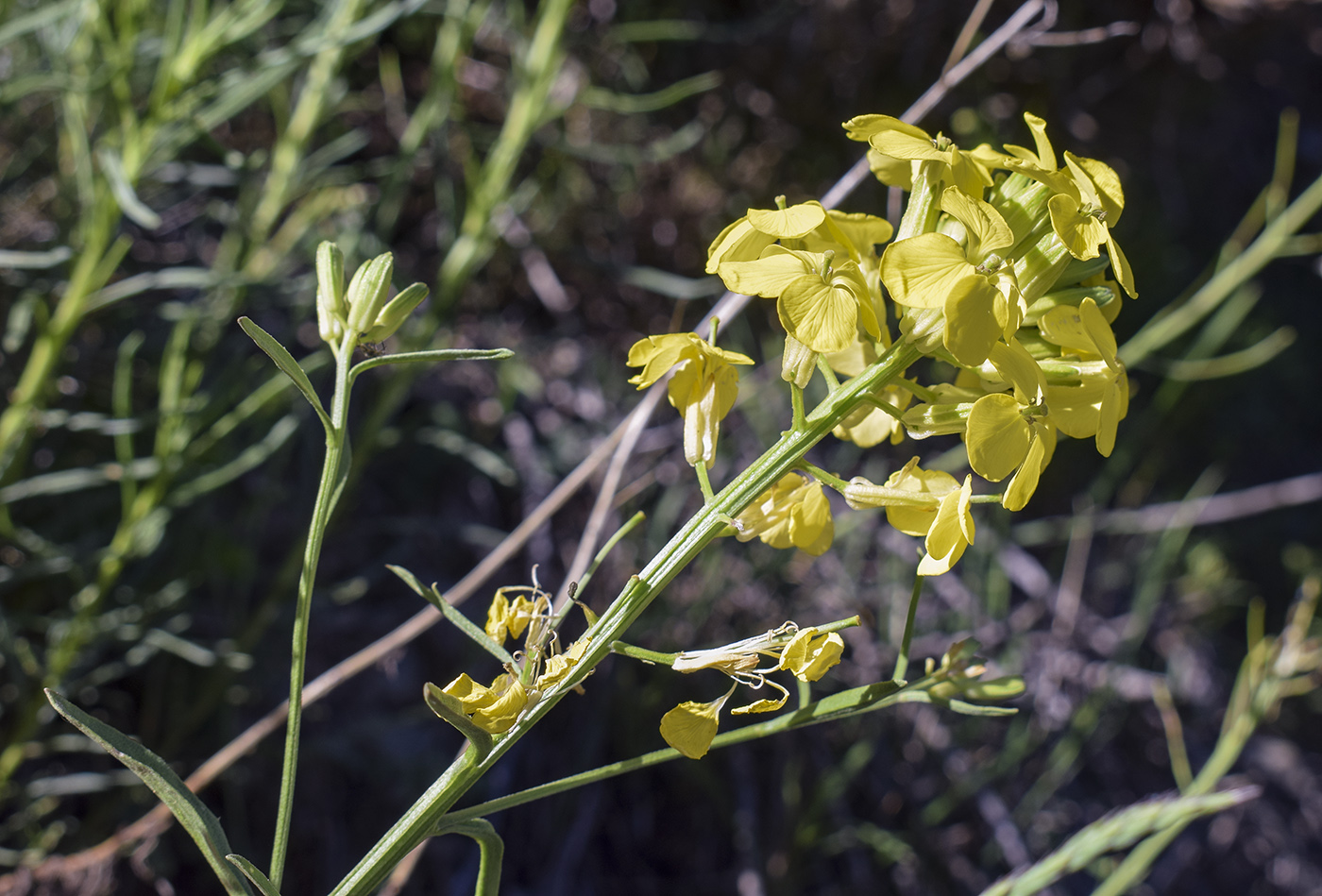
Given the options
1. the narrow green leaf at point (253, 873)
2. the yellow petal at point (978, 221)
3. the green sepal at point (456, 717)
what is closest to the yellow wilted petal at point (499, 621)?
the green sepal at point (456, 717)

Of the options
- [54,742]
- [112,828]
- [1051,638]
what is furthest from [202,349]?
[1051,638]

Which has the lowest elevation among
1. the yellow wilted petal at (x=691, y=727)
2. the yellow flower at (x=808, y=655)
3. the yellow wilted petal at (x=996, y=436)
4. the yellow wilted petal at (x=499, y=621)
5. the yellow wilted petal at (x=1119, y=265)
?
the yellow wilted petal at (x=691, y=727)

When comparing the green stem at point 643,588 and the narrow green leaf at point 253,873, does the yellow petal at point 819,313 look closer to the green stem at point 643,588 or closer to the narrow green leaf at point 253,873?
the green stem at point 643,588

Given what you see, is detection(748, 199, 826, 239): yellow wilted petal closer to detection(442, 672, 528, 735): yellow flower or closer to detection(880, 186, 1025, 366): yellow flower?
detection(880, 186, 1025, 366): yellow flower

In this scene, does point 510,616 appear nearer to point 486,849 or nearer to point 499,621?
point 499,621

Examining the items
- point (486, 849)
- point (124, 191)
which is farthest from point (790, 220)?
point (124, 191)

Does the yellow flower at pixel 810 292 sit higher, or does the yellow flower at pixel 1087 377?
the yellow flower at pixel 810 292

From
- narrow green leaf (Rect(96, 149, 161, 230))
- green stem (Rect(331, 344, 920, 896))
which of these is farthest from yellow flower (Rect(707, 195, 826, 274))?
narrow green leaf (Rect(96, 149, 161, 230))
